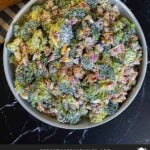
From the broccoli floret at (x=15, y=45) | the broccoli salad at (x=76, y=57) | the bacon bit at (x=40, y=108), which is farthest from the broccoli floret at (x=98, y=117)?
the broccoli floret at (x=15, y=45)

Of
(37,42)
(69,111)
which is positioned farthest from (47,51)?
(69,111)

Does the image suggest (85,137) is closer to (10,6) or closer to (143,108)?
(143,108)

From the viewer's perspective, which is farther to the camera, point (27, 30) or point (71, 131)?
point (71, 131)

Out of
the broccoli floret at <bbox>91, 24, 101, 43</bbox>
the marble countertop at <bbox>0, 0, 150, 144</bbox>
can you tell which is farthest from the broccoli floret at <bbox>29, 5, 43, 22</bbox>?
the marble countertop at <bbox>0, 0, 150, 144</bbox>

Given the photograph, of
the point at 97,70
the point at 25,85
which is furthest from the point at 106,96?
the point at 25,85

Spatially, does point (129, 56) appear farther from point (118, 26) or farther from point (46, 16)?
point (46, 16)

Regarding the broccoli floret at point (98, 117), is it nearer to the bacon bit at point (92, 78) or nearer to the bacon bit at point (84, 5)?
the bacon bit at point (92, 78)

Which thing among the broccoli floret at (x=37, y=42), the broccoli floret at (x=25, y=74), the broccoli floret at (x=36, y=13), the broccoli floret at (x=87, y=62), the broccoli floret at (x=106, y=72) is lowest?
the broccoli floret at (x=106, y=72)

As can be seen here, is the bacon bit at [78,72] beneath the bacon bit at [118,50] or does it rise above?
above
